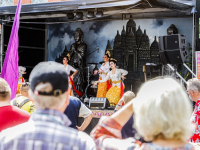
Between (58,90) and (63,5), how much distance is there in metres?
7.31

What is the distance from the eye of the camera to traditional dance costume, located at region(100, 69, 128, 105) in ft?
26.9

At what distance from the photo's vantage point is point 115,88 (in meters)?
8.36

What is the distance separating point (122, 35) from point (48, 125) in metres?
9.26

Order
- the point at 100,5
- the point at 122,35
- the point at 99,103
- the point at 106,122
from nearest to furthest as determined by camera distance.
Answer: the point at 106,122 < the point at 99,103 < the point at 100,5 < the point at 122,35

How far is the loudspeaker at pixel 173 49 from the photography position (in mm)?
6402

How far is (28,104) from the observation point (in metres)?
3.32

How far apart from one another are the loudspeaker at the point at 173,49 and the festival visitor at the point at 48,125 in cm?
549

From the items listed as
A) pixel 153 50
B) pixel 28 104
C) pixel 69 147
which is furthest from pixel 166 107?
pixel 153 50

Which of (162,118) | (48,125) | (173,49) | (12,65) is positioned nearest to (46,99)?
(48,125)

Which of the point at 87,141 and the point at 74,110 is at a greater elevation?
the point at 87,141

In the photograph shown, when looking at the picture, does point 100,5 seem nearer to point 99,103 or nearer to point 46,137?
point 99,103

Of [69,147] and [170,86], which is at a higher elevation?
[170,86]

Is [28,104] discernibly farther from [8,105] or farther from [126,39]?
[126,39]

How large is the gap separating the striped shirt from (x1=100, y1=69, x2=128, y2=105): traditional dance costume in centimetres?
699
